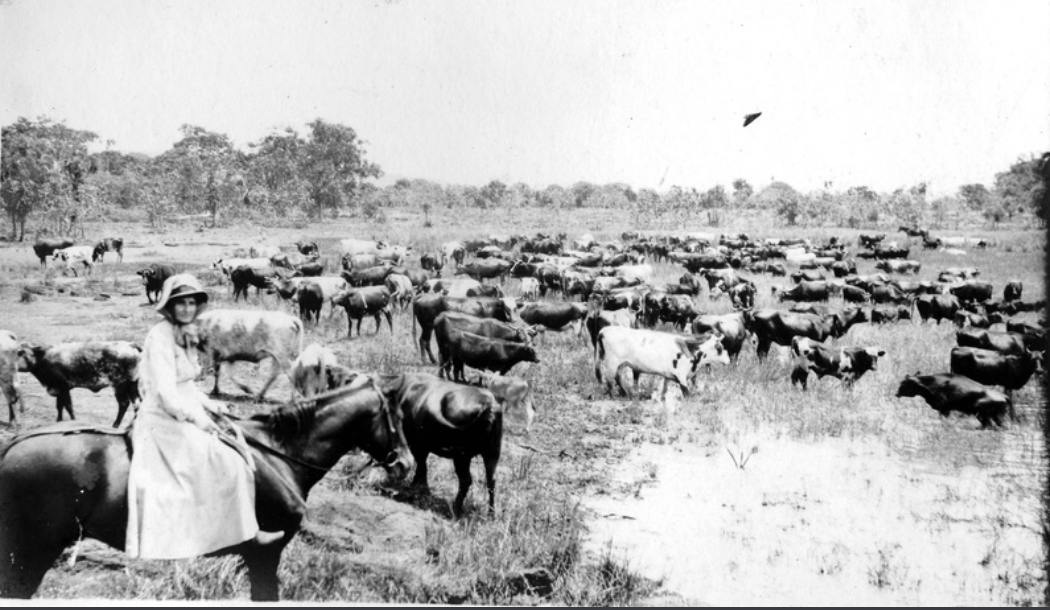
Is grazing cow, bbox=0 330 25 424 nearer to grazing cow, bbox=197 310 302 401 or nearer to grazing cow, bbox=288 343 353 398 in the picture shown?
grazing cow, bbox=197 310 302 401

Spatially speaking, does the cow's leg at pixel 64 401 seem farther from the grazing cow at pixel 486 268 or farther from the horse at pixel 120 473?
the grazing cow at pixel 486 268

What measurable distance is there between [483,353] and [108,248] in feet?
14.9

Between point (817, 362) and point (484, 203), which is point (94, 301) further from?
point (817, 362)

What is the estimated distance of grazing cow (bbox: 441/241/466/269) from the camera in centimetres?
1319

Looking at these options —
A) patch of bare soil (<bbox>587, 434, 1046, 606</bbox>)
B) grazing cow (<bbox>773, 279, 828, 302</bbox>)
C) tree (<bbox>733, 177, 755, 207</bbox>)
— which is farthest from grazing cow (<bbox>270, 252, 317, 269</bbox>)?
grazing cow (<bbox>773, 279, 828, 302</bbox>)

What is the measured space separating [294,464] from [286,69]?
151 inches

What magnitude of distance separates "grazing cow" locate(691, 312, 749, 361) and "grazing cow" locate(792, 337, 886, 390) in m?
1.22

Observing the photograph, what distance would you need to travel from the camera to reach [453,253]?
13391 millimetres

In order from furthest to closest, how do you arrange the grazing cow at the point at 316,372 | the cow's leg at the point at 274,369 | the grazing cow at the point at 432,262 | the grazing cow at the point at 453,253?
the grazing cow at the point at 432,262
the grazing cow at the point at 453,253
the cow's leg at the point at 274,369
the grazing cow at the point at 316,372

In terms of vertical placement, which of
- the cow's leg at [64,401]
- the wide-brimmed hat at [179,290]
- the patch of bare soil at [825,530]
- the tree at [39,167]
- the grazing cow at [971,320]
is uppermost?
the tree at [39,167]

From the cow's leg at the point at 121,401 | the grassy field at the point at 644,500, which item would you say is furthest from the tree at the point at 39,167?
the cow's leg at the point at 121,401

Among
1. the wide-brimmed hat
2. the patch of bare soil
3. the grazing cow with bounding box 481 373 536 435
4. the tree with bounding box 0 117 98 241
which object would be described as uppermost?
the tree with bounding box 0 117 98 241

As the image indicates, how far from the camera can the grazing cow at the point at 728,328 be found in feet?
33.0

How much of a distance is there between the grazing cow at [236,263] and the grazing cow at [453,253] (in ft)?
14.8
